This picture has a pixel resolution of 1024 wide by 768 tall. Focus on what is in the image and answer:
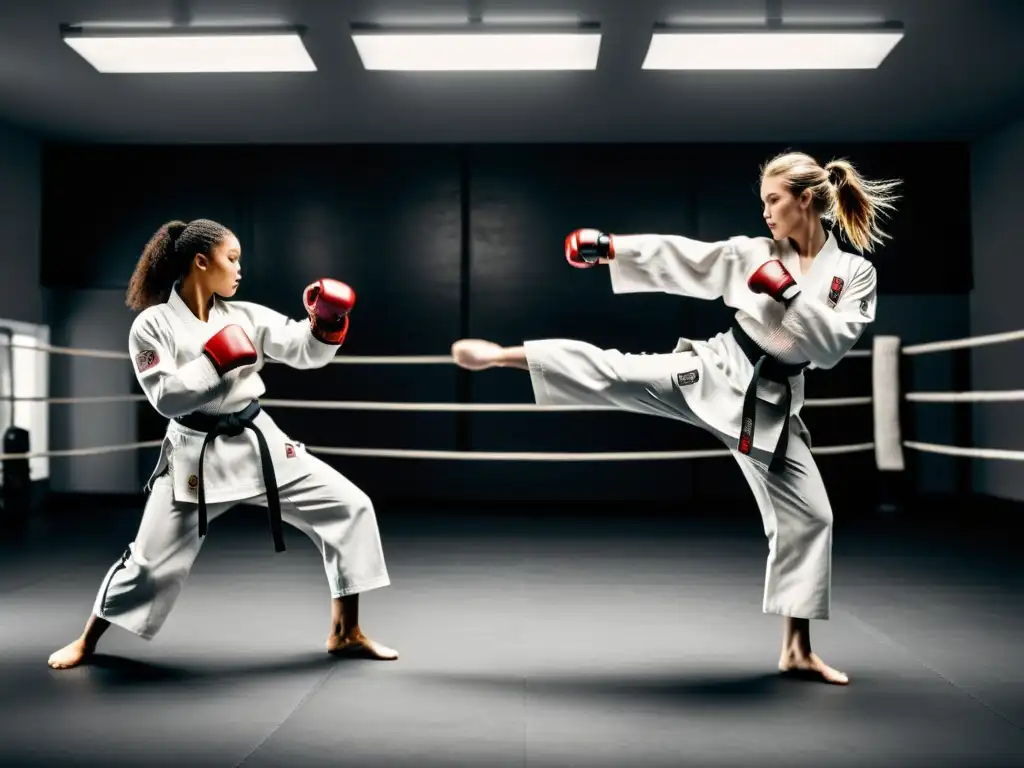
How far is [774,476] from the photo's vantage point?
174cm

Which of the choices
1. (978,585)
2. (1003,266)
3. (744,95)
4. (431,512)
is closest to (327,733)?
(978,585)

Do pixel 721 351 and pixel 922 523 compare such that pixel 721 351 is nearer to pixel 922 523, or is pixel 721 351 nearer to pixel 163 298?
pixel 163 298

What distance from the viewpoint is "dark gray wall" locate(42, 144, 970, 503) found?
16.5 feet

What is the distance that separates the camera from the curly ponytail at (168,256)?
6.04 feet

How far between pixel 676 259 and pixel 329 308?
0.73 meters

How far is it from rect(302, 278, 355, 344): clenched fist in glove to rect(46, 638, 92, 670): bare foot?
0.82 metres

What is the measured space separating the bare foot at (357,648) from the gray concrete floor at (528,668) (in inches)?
1.7

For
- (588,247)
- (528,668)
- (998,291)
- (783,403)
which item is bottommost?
(528,668)

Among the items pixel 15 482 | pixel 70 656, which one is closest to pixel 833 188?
pixel 70 656

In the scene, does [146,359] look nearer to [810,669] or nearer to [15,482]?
[810,669]

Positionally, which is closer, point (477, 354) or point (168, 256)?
point (477, 354)

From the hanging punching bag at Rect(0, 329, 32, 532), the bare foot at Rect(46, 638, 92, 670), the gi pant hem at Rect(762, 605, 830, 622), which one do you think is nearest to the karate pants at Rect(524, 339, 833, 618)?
the gi pant hem at Rect(762, 605, 830, 622)

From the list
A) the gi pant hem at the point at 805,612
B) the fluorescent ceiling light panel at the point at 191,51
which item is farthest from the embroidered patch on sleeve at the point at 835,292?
the fluorescent ceiling light panel at the point at 191,51

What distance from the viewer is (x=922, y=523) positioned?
3.92 metres
